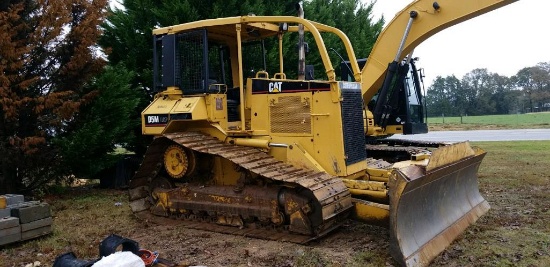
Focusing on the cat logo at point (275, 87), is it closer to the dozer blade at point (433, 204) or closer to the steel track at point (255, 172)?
the steel track at point (255, 172)

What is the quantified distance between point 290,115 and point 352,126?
90cm

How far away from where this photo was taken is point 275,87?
275 inches

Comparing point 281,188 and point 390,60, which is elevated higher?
point 390,60

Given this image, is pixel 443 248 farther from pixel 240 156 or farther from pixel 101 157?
pixel 101 157

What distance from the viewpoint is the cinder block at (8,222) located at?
601 centimetres

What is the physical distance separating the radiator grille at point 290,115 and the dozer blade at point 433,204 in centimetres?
180

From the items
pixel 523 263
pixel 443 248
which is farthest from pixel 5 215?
pixel 523 263

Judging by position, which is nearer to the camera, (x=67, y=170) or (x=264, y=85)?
(x=264, y=85)

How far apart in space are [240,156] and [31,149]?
4.60 m

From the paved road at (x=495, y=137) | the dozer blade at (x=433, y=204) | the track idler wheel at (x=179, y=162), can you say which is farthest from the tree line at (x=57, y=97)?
the paved road at (x=495, y=137)

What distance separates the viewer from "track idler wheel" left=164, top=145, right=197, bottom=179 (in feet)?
23.2

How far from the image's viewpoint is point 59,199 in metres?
9.50

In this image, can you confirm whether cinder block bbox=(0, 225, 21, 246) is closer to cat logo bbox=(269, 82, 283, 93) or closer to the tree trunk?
the tree trunk

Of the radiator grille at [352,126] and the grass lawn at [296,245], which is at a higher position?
the radiator grille at [352,126]
